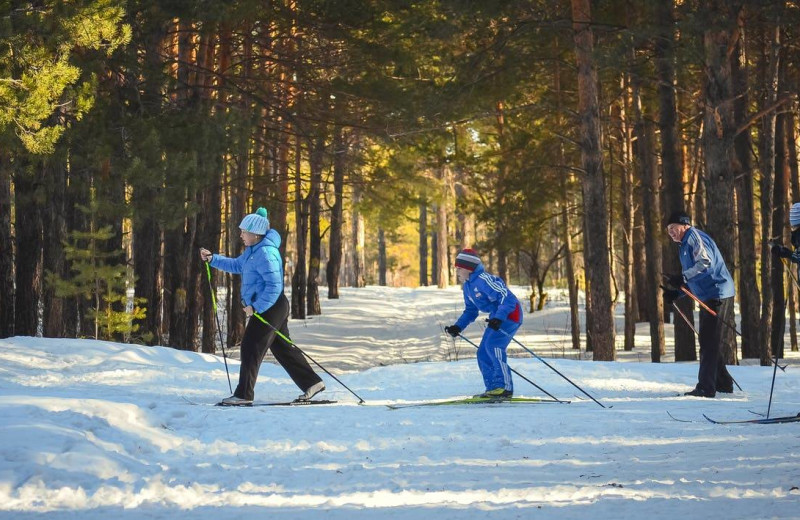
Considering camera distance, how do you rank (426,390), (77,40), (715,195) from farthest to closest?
(715,195)
(77,40)
(426,390)

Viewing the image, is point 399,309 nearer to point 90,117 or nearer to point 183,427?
point 90,117

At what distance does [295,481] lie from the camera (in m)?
6.34

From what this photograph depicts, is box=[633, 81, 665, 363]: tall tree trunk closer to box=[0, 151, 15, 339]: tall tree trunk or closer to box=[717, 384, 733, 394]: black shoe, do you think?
box=[717, 384, 733, 394]: black shoe

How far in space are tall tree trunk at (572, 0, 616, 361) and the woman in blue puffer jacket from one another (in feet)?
28.2

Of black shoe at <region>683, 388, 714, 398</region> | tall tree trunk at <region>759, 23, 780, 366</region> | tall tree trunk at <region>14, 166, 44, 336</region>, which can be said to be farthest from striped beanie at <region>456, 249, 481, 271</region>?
tall tree trunk at <region>14, 166, 44, 336</region>

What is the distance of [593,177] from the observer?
17.3 m

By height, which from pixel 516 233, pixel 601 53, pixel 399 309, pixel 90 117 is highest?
pixel 601 53

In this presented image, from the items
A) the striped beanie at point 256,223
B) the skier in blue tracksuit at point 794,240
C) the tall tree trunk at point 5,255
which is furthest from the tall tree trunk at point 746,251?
the tall tree trunk at point 5,255

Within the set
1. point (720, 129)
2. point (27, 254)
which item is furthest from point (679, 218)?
point (27, 254)

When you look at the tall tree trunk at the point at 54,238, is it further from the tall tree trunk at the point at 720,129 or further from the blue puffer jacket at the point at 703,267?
the blue puffer jacket at the point at 703,267

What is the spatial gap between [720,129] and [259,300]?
8.34 metres

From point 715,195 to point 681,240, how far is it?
4.53m

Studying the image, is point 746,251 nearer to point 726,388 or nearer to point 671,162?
point 671,162

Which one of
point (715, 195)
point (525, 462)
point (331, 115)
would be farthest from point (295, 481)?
point (331, 115)
